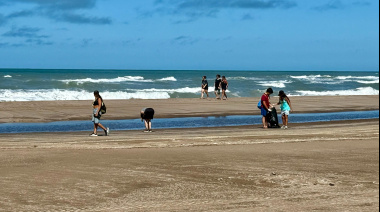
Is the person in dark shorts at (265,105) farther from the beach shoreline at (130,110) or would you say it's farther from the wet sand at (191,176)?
the beach shoreline at (130,110)

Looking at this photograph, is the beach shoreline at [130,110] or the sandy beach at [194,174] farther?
the beach shoreline at [130,110]

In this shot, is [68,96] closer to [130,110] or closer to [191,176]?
[130,110]

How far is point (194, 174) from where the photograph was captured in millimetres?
8859

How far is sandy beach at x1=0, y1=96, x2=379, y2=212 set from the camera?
23.0 ft

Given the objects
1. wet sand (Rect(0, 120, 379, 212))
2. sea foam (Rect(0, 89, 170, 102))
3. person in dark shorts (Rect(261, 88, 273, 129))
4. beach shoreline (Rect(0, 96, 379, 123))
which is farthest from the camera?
sea foam (Rect(0, 89, 170, 102))

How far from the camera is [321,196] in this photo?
7246mm

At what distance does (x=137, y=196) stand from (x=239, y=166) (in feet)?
8.00

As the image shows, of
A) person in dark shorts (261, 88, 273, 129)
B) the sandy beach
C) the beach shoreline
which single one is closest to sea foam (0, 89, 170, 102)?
the beach shoreline

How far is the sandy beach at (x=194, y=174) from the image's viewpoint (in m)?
7.02

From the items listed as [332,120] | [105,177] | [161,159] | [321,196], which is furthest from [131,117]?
[321,196]

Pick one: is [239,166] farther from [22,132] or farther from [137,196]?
[22,132]

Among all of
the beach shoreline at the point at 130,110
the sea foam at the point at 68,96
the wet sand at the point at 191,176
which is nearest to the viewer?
the wet sand at the point at 191,176

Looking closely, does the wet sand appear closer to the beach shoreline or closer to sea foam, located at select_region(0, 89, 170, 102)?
the beach shoreline

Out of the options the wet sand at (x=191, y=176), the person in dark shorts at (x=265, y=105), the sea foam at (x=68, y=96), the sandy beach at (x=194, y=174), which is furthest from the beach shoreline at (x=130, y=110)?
the sea foam at (x=68, y=96)
